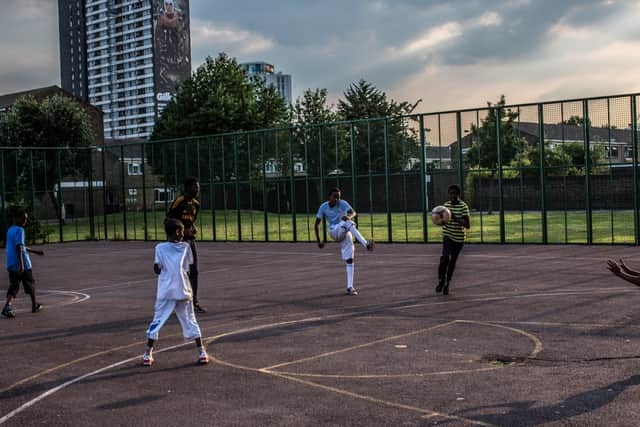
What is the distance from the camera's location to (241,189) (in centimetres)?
3656

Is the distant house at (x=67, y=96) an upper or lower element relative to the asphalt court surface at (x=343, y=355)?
upper

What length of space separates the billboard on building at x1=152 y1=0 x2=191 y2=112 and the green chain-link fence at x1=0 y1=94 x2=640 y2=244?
348 feet

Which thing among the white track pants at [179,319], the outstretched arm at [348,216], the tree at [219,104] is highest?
the tree at [219,104]

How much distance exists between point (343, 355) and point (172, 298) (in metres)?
2.12

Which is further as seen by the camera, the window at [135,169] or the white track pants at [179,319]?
the window at [135,169]

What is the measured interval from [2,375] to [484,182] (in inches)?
934

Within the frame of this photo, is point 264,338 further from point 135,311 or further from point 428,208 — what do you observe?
point 428,208

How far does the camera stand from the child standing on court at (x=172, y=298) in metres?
8.63

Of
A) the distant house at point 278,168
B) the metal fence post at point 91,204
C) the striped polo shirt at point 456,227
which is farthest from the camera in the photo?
the metal fence post at point 91,204

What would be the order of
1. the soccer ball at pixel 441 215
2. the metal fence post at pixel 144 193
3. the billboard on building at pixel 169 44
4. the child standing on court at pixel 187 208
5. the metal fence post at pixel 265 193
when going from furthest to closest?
1. the billboard on building at pixel 169 44
2. the metal fence post at pixel 144 193
3. the metal fence post at pixel 265 193
4. the soccer ball at pixel 441 215
5. the child standing on court at pixel 187 208

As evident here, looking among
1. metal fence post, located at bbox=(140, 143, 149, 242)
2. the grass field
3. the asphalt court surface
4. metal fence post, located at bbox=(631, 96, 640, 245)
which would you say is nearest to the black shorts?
the asphalt court surface

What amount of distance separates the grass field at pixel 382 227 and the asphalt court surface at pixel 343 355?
10638 mm

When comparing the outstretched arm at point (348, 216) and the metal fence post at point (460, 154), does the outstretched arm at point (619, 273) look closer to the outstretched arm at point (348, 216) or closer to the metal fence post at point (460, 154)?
the outstretched arm at point (348, 216)

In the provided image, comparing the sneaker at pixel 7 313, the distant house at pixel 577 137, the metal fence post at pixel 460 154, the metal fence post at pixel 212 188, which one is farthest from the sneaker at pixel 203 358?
the metal fence post at pixel 212 188
